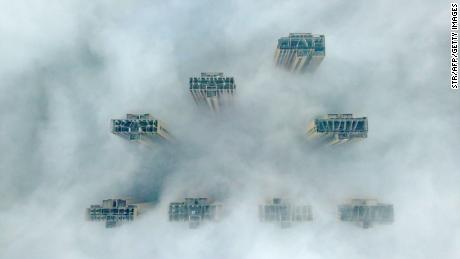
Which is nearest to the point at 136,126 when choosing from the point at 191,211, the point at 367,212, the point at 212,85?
the point at 212,85

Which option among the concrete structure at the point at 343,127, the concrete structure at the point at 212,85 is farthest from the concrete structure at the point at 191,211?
the concrete structure at the point at 343,127

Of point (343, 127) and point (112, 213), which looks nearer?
point (343, 127)

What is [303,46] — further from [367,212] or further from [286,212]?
[367,212]

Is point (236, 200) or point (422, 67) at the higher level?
point (422, 67)

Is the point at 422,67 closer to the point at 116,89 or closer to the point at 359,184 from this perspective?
the point at 359,184

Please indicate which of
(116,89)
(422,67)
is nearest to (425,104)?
(422,67)

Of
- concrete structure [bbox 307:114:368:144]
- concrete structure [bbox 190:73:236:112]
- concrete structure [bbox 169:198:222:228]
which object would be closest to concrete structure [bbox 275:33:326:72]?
concrete structure [bbox 190:73:236:112]
